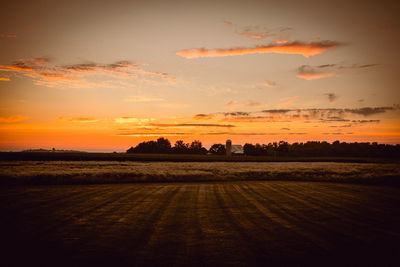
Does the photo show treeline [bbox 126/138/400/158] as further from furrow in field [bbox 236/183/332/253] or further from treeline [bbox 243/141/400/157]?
furrow in field [bbox 236/183/332/253]

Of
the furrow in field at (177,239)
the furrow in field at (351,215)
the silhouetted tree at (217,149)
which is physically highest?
the silhouetted tree at (217,149)

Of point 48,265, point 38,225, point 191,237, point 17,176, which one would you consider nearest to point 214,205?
point 191,237

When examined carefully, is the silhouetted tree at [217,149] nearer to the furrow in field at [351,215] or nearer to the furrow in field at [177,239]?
the furrow in field at [351,215]

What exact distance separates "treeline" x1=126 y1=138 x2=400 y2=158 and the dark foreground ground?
4291 inches

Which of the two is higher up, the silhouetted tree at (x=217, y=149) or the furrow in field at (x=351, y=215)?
the silhouetted tree at (x=217, y=149)

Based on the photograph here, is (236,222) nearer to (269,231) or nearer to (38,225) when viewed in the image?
(269,231)

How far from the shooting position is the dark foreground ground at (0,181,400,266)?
272 inches

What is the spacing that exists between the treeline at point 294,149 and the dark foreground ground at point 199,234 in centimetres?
10899

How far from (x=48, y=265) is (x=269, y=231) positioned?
6499 millimetres

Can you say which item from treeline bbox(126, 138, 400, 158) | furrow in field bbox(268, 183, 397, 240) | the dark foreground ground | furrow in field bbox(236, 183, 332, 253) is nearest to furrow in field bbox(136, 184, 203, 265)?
the dark foreground ground

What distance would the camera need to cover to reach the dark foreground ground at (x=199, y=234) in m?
6.90

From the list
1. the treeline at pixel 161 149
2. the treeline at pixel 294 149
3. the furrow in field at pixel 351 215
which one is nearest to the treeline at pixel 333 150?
the treeline at pixel 294 149

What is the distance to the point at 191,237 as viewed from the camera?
879 cm

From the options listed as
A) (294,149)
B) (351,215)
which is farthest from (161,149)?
(351,215)
